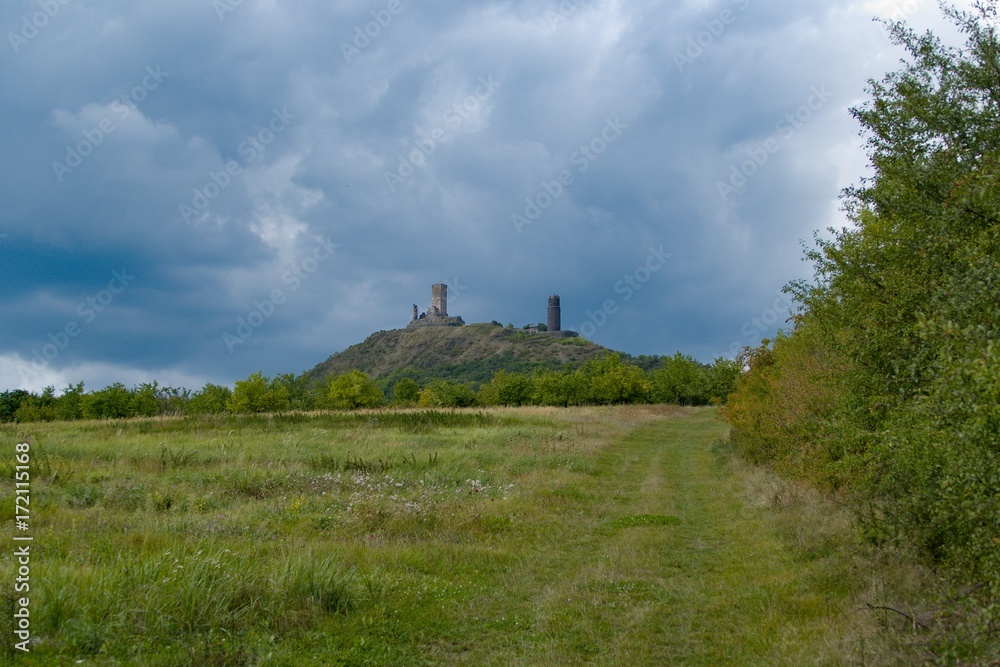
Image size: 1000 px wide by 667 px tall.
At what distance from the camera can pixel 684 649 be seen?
692 cm

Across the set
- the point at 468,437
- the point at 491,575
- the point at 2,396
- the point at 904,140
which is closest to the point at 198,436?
the point at 468,437

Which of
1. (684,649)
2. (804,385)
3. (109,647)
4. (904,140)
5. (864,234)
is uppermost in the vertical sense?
(904,140)

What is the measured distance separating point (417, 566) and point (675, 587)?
4.11 meters

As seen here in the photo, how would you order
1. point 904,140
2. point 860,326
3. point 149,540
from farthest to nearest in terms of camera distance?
point 149,540, point 860,326, point 904,140

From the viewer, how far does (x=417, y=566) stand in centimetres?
991

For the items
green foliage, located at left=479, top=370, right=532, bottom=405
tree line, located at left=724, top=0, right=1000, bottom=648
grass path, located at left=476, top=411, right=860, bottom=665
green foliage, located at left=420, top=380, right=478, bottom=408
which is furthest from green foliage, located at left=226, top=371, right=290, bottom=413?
tree line, located at left=724, top=0, right=1000, bottom=648

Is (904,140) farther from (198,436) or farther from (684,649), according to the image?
(198,436)

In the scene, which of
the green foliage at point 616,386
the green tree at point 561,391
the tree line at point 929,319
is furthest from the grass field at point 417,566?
the green tree at point 561,391

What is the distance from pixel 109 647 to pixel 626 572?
23.8 ft

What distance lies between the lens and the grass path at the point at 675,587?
6828 mm

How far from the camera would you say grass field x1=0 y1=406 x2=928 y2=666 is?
642cm

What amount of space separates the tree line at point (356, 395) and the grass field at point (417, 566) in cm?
3620

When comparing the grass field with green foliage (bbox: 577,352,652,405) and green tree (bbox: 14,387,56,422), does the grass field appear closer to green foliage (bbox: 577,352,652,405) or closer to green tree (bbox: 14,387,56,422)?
green tree (bbox: 14,387,56,422)

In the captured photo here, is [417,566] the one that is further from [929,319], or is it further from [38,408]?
[38,408]
